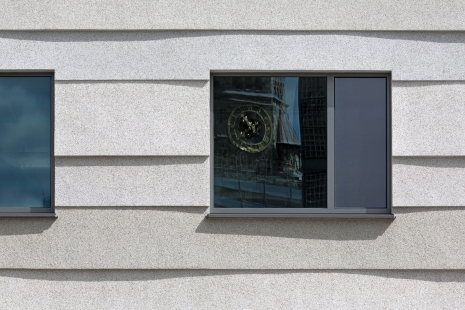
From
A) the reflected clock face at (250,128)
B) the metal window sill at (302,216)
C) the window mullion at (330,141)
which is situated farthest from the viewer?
the reflected clock face at (250,128)

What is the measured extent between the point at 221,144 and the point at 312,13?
1744mm

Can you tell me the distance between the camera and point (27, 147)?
263 inches

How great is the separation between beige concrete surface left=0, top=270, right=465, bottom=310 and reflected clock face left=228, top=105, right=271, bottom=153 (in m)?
1.41

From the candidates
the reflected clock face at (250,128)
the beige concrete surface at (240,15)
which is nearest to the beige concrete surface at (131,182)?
the reflected clock face at (250,128)

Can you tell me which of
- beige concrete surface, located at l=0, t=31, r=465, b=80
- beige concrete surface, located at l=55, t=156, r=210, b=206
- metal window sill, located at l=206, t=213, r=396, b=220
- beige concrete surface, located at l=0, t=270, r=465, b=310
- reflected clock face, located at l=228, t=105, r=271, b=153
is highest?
beige concrete surface, located at l=0, t=31, r=465, b=80

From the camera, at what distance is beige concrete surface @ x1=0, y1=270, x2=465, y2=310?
21.4 feet

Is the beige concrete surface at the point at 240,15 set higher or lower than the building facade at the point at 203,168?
higher

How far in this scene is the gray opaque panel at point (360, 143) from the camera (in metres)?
6.67

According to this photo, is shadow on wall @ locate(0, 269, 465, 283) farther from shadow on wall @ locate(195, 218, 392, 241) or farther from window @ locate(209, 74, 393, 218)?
window @ locate(209, 74, 393, 218)

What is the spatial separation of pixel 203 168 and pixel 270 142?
0.81m

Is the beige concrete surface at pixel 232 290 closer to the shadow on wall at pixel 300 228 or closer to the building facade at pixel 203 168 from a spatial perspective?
the building facade at pixel 203 168

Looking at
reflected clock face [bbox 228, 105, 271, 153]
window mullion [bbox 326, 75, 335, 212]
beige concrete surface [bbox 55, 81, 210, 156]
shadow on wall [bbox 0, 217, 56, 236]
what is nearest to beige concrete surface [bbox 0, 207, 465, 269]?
shadow on wall [bbox 0, 217, 56, 236]

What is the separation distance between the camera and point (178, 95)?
21.5 feet

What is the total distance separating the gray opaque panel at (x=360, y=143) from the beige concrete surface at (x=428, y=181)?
0.19 metres
